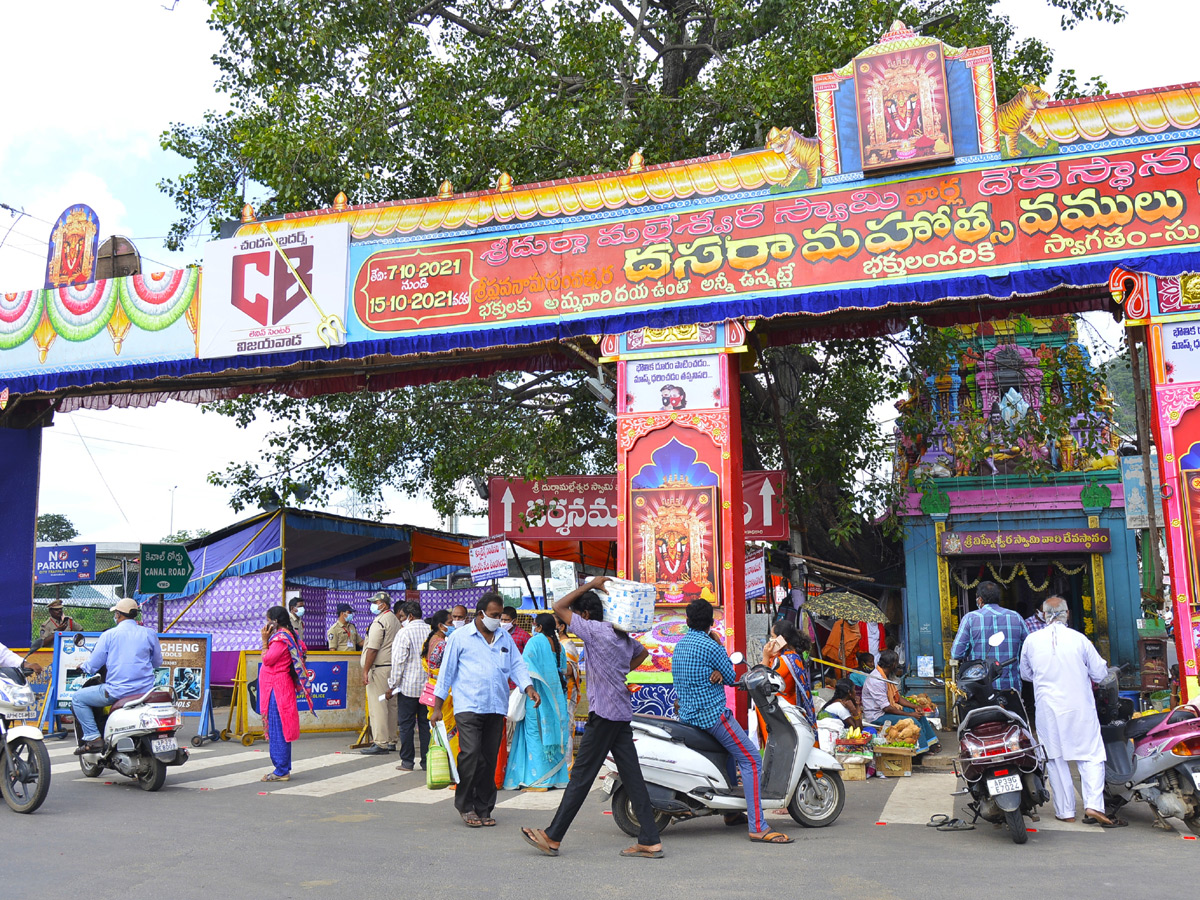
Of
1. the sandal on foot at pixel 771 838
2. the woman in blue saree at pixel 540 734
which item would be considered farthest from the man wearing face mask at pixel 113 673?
the sandal on foot at pixel 771 838

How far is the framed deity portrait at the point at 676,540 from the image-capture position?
10477mm

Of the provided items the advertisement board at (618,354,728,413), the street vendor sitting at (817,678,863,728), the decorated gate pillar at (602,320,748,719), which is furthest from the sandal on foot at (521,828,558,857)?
the advertisement board at (618,354,728,413)

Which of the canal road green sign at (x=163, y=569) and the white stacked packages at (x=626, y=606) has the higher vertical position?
the canal road green sign at (x=163, y=569)

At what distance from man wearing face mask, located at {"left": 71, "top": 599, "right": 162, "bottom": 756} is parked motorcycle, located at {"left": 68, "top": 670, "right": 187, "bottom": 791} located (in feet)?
0.30

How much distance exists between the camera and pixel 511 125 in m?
16.1

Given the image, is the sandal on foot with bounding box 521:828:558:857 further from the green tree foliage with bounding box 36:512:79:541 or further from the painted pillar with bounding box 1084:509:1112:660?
the green tree foliage with bounding box 36:512:79:541

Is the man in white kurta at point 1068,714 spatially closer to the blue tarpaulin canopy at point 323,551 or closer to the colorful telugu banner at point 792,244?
the colorful telugu banner at point 792,244


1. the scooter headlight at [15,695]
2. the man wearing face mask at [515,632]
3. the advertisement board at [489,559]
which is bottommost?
the scooter headlight at [15,695]

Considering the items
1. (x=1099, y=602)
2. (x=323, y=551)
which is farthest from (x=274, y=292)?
(x=1099, y=602)

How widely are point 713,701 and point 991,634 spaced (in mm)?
2447

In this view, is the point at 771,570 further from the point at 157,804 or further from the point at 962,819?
the point at 157,804

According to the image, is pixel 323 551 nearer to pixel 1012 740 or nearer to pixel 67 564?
pixel 67 564

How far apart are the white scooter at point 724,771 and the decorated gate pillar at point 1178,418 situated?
12.0 ft

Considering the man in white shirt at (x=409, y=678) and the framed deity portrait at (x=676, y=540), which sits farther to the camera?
the man in white shirt at (x=409, y=678)
